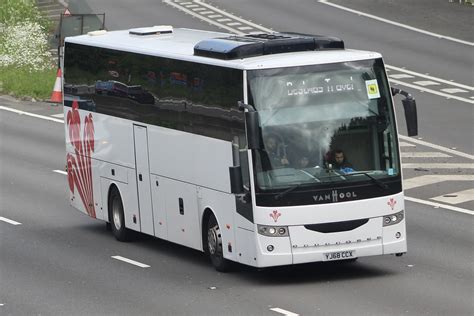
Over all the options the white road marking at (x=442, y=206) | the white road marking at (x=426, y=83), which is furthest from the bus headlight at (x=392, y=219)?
the white road marking at (x=426, y=83)

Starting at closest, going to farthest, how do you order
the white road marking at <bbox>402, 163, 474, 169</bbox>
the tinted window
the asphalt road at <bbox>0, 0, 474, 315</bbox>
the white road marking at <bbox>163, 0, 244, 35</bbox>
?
the asphalt road at <bbox>0, 0, 474, 315</bbox>
the tinted window
the white road marking at <bbox>402, 163, 474, 169</bbox>
the white road marking at <bbox>163, 0, 244, 35</bbox>

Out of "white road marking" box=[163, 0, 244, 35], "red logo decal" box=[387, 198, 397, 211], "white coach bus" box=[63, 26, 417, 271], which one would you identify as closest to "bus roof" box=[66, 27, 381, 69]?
"white coach bus" box=[63, 26, 417, 271]

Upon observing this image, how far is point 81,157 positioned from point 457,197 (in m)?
7.12

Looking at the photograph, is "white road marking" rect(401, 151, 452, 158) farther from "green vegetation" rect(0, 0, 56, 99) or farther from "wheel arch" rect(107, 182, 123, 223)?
"green vegetation" rect(0, 0, 56, 99)

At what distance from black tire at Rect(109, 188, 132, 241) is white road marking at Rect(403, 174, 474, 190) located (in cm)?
697

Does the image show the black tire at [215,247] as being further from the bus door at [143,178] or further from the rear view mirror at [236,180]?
the bus door at [143,178]

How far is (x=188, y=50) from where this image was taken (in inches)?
899

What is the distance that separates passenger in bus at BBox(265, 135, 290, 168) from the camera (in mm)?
20359

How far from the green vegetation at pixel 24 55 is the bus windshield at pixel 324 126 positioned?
27043 millimetres

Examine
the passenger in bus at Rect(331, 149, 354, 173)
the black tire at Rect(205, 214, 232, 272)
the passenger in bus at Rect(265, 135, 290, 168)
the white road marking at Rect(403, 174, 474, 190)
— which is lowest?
the white road marking at Rect(403, 174, 474, 190)

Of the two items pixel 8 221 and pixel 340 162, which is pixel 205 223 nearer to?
pixel 340 162

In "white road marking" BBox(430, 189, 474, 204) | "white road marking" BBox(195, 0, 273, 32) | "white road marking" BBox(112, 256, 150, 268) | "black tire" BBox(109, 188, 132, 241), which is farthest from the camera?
"white road marking" BBox(195, 0, 273, 32)

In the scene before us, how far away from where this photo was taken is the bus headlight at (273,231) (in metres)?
20.3

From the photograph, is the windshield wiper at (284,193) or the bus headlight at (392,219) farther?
the bus headlight at (392,219)
